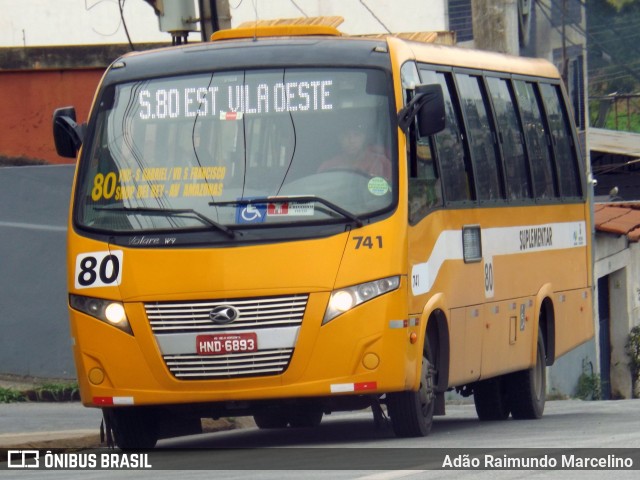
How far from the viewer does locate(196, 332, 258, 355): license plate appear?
32.7 ft

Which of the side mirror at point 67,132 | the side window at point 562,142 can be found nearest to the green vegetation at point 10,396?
the side mirror at point 67,132

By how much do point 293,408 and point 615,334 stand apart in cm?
1653

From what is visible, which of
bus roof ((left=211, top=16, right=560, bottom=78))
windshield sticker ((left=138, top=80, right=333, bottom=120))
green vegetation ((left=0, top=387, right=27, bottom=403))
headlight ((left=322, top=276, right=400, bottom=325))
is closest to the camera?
headlight ((left=322, top=276, right=400, bottom=325))

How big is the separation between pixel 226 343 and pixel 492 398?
4889 millimetres

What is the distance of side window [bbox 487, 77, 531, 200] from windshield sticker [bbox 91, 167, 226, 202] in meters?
3.71

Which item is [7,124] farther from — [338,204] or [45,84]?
[338,204]

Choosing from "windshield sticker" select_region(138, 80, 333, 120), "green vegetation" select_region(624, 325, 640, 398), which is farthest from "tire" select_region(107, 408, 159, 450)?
"green vegetation" select_region(624, 325, 640, 398)

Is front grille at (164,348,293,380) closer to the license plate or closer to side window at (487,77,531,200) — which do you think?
the license plate

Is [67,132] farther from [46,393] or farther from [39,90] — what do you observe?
[39,90]

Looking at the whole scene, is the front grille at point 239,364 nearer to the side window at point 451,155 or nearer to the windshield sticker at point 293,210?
the windshield sticker at point 293,210

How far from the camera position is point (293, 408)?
10445 millimetres

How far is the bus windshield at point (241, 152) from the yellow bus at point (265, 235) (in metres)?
0.01

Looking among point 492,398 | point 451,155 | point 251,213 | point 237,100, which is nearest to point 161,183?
point 251,213

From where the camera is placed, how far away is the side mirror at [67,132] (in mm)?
11039
